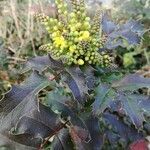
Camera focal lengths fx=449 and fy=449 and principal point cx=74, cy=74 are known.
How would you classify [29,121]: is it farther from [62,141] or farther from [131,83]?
[131,83]

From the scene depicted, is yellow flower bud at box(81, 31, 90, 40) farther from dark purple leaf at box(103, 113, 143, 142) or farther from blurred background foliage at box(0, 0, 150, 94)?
blurred background foliage at box(0, 0, 150, 94)

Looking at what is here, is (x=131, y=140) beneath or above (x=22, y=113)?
beneath

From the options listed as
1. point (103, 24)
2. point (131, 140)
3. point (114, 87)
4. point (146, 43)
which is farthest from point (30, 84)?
point (146, 43)

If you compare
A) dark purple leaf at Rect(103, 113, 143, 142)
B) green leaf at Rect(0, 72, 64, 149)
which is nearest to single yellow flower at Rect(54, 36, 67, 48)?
green leaf at Rect(0, 72, 64, 149)

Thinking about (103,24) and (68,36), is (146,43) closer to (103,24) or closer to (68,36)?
(103,24)

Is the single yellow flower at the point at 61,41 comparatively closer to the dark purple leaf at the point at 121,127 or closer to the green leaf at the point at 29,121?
the green leaf at the point at 29,121

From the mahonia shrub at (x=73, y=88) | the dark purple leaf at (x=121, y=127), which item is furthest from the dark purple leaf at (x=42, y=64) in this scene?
the dark purple leaf at (x=121, y=127)

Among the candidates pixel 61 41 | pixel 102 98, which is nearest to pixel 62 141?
pixel 102 98
